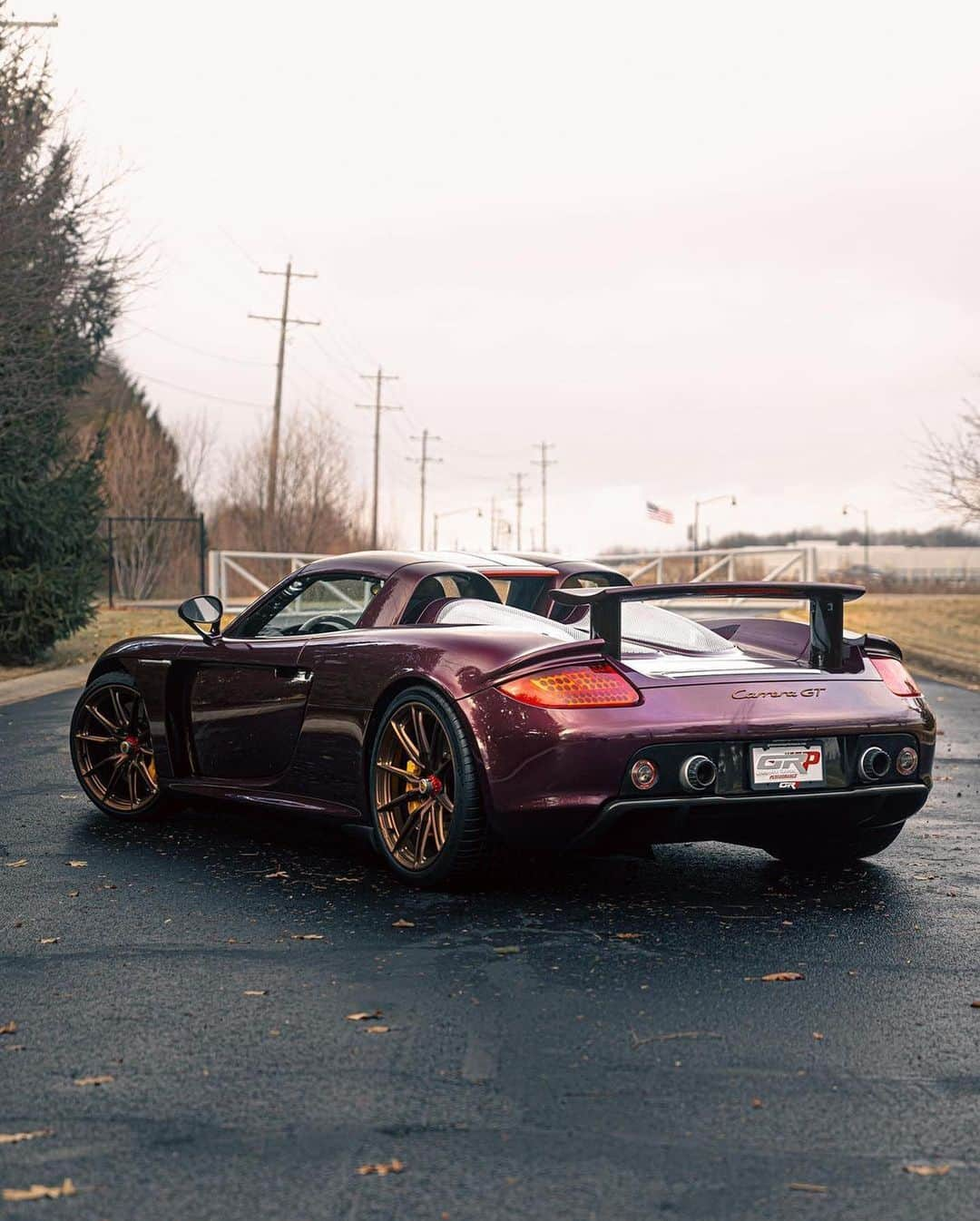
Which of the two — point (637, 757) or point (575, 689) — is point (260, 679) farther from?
point (637, 757)

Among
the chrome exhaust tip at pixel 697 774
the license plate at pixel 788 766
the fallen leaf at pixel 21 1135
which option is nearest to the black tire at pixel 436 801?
the chrome exhaust tip at pixel 697 774

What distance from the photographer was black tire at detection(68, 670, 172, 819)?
26.6ft

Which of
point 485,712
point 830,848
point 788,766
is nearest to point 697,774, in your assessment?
point 788,766

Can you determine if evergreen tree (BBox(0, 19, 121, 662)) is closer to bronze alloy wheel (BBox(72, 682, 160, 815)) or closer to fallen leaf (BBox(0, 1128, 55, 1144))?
bronze alloy wheel (BBox(72, 682, 160, 815))

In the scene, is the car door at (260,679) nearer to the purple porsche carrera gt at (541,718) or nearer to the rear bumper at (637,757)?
the purple porsche carrera gt at (541,718)

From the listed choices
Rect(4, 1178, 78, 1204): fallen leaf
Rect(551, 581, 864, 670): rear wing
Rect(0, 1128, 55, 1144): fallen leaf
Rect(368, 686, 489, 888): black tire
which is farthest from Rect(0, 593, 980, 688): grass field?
Rect(4, 1178, 78, 1204): fallen leaf

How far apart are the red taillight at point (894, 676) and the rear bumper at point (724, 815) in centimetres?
Answer: 40

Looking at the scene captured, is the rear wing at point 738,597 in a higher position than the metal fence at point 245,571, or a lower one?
higher

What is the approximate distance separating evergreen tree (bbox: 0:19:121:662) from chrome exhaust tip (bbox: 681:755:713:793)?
1376 centimetres

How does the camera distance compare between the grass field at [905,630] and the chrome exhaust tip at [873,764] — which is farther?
the grass field at [905,630]

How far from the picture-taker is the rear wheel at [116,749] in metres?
8.11

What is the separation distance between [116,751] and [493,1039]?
4388mm

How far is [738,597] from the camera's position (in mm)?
5668

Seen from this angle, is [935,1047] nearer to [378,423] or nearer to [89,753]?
[89,753]
